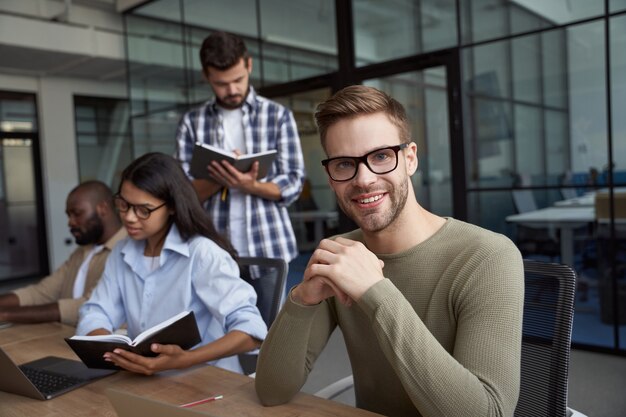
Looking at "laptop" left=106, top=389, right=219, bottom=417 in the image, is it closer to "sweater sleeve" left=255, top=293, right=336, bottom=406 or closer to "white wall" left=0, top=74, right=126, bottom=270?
"sweater sleeve" left=255, top=293, right=336, bottom=406

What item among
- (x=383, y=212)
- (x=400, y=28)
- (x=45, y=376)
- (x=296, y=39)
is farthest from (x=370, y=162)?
(x=296, y=39)

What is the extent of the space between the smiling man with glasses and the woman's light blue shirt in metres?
0.42

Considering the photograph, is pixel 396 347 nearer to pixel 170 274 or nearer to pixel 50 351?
pixel 170 274

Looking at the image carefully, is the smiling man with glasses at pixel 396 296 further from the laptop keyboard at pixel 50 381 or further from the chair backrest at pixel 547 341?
the laptop keyboard at pixel 50 381

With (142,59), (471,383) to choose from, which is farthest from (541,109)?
(142,59)

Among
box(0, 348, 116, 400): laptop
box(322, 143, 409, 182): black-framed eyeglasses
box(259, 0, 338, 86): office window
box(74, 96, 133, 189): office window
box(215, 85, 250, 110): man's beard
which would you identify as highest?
box(259, 0, 338, 86): office window

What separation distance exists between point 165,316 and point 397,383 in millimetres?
871

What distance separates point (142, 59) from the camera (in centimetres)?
693

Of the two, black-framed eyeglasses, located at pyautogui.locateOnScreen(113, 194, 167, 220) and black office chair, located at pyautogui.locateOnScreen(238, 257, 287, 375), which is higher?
black-framed eyeglasses, located at pyautogui.locateOnScreen(113, 194, 167, 220)

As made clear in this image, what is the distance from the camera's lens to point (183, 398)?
1.25 metres

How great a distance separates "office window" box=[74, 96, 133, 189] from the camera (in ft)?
26.6

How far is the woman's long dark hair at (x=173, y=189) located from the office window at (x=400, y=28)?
3107 mm

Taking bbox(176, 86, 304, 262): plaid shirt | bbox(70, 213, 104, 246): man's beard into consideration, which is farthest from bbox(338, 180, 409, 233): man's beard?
bbox(70, 213, 104, 246): man's beard

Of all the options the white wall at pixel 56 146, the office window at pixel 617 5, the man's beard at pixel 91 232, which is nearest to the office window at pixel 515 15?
the office window at pixel 617 5
